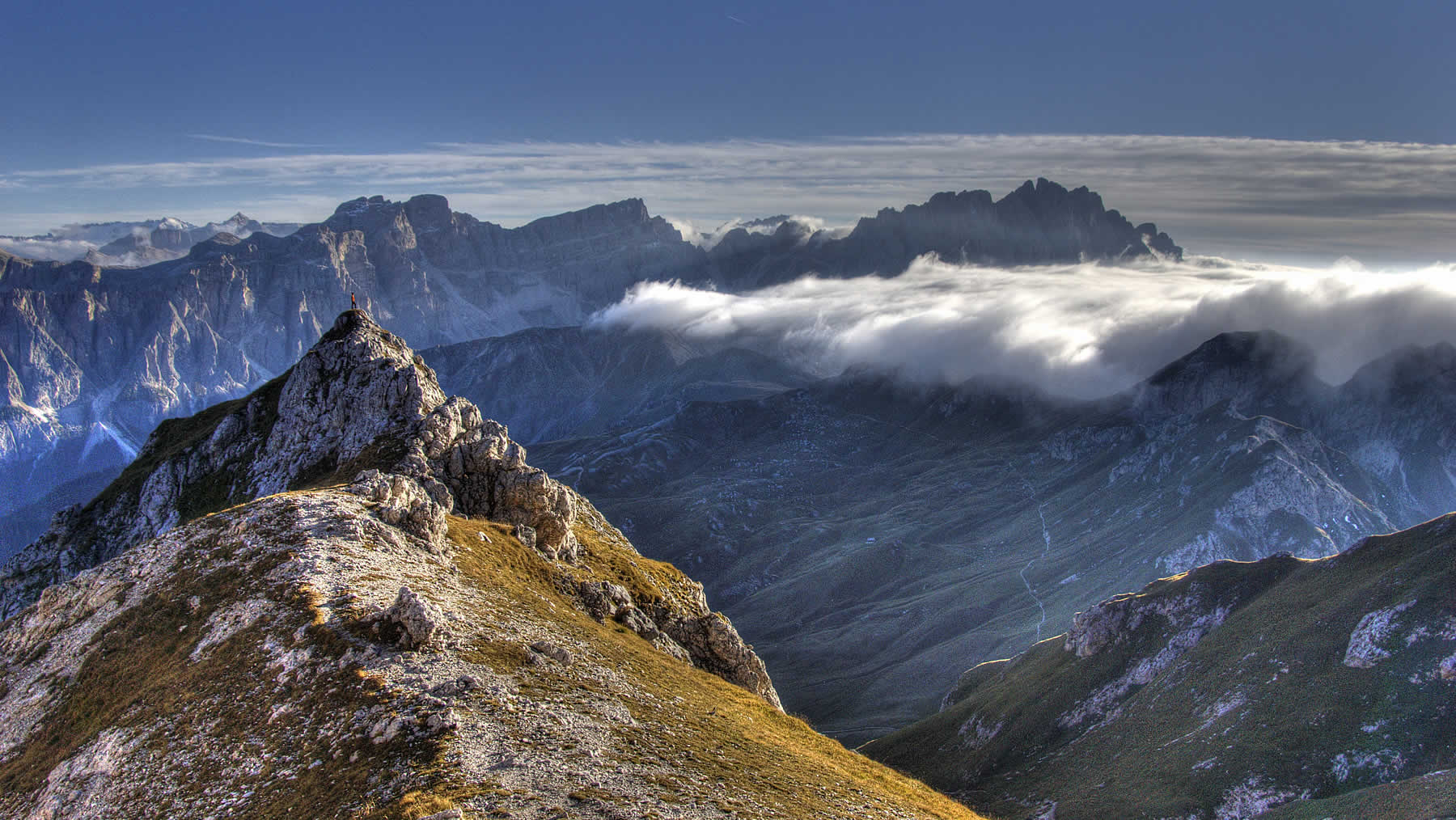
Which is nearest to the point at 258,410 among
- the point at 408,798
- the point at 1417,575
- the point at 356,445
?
the point at 356,445

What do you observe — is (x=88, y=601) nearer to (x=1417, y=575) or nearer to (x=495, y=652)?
(x=495, y=652)

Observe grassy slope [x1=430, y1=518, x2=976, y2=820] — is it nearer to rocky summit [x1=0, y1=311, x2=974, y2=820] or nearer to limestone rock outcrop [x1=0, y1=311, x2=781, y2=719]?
rocky summit [x1=0, y1=311, x2=974, y2=820]

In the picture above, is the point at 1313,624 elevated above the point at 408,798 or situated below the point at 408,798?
below

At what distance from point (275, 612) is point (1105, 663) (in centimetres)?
15602

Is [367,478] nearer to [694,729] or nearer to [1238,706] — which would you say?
[694,729]

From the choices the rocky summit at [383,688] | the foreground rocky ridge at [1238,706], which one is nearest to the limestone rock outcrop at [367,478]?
the rocky summit at [383,688]

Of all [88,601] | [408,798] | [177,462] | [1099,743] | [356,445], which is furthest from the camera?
[1099,743]

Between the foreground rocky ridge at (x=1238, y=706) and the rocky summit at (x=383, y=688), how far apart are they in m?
58.2

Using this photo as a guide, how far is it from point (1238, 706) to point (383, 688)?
12662 centimetres

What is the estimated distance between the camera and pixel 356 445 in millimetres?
99312

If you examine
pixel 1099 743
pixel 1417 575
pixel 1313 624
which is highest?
pixel 1417 575

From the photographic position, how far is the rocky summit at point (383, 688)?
38.5 m

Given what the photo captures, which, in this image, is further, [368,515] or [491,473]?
[491,473]

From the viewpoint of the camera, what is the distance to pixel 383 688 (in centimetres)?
4209
